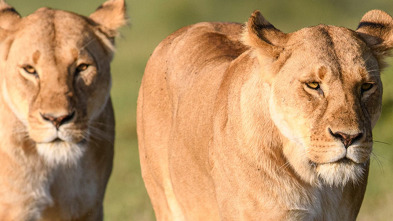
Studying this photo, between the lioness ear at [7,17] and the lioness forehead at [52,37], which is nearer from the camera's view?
the lioness forehead at [52,37]

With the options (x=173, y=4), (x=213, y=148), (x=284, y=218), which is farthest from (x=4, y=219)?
(x=173, y=4)

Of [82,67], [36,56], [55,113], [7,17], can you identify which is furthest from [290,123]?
[7,17]

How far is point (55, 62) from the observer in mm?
5559

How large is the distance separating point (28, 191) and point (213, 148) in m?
1.29

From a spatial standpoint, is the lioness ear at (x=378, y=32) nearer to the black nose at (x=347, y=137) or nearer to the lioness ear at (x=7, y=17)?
the black nose at (x=347, y=137)

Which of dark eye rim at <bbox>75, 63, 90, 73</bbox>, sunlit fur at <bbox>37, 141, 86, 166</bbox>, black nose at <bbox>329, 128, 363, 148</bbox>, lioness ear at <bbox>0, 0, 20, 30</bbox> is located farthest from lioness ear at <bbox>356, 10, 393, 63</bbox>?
lioness ear at <bbox>0, 0, 20, 30</bbox>

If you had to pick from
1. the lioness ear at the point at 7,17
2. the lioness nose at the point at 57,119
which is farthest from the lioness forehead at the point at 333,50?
the lioness ear at the point at 7,17

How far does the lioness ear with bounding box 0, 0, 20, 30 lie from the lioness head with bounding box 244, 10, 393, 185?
1.73m

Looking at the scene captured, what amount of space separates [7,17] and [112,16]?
1.98 feet

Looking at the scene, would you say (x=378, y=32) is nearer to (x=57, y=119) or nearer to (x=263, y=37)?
(x=263, y=37)

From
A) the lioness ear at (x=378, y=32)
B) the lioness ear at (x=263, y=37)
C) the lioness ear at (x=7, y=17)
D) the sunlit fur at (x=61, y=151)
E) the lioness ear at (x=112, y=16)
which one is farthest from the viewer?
the lioness ear at (x=112, y=16)

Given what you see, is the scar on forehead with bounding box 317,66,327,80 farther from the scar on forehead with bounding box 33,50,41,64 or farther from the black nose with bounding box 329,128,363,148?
the scar on forehead with bounding box 33,50,41,64

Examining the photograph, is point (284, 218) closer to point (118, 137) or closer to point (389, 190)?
point (389, 190)

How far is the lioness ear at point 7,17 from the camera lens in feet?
19.5
